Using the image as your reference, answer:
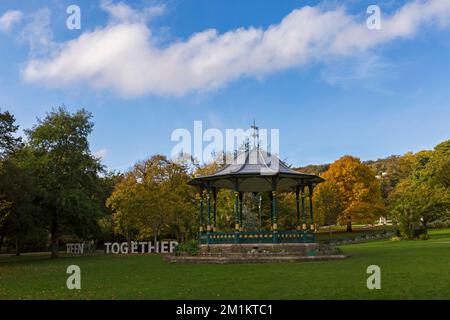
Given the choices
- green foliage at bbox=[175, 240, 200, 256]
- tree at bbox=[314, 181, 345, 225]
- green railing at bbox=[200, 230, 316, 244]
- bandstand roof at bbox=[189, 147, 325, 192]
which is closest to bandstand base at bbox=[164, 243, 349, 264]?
green foliage at bbox=[175, 240, 200, 256]

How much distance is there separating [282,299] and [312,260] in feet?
37.7

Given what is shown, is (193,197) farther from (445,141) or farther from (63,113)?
(445,141)

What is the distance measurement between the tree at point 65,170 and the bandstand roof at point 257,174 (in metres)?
12.9

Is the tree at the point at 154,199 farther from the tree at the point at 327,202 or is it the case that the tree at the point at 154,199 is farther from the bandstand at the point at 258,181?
the bandstand at the point at 258,181

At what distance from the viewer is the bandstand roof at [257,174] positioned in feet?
79.8

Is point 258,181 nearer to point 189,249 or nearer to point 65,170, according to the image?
point 189,249

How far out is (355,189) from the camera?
189 feet

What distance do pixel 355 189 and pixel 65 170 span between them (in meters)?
36.8

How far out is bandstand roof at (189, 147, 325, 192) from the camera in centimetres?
2431

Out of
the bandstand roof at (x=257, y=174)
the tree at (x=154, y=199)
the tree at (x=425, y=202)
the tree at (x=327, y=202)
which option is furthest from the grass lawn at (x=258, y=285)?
the tree at (x=327, y=202)

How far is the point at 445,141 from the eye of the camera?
230 feet

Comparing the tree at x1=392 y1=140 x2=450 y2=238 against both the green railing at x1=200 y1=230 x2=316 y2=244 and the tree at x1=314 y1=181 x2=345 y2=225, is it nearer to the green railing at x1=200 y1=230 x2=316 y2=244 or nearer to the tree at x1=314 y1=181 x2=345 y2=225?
the tree at x1=314 y1=181 x2=345 y2=225

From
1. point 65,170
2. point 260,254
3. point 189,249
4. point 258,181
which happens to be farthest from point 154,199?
point 260,254

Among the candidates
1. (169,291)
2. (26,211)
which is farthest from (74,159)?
(169,291)
